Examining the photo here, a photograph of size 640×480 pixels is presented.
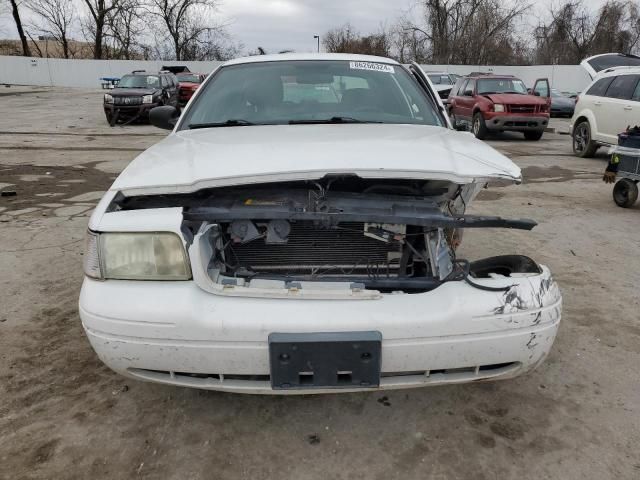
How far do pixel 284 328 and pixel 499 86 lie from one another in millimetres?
13210

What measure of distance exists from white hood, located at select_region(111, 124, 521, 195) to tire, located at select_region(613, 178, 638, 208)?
426 cm

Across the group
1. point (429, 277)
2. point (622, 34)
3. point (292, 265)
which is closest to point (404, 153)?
point (429, 277)

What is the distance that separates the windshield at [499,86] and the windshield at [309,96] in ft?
34.7

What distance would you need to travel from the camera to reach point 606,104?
30.2 feet

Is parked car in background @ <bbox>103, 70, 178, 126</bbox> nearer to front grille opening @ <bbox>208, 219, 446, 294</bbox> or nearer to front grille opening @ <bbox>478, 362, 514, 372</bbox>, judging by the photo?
front grille opening @ <bbox>208, 219, 446, 294</bbox>

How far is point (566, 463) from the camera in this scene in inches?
78.2

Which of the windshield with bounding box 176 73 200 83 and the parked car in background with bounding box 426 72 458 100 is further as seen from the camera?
the windshield with bounding box 176 73 200 83

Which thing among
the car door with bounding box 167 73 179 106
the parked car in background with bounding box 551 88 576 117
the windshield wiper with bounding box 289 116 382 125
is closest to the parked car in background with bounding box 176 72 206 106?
the car door with bounding box 167 73 179 106

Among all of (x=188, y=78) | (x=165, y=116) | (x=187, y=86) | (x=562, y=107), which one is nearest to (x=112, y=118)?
(x=187, y=86)

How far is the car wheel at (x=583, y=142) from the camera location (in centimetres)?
982

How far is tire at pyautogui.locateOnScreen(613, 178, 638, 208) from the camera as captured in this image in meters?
5.90

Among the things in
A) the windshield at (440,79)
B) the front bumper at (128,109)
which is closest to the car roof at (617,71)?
the windshield at (440,79)

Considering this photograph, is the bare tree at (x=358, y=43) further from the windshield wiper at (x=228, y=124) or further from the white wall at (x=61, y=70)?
the windshield wiper at (x=228, y=124)

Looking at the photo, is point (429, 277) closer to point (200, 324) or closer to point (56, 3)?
point (200, 324)
